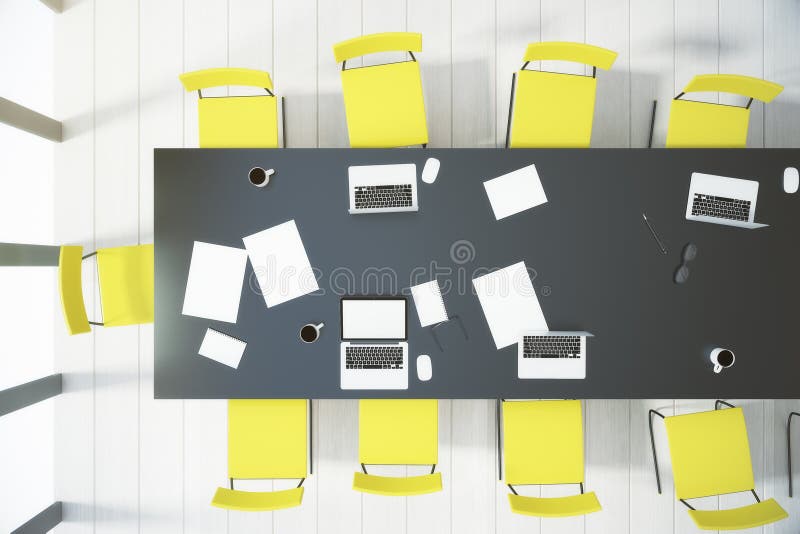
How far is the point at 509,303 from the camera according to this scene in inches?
76.1

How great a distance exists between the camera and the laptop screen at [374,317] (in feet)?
6.32

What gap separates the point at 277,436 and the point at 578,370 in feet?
4.98

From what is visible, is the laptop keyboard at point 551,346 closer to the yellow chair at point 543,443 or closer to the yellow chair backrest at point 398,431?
the yellow chair at point 543,443

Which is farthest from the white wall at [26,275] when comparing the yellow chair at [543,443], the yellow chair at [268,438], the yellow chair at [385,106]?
the yellow chair at [543,443]

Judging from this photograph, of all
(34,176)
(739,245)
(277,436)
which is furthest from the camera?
(34,176)

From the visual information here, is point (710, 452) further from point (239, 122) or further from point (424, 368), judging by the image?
point (239, 122)

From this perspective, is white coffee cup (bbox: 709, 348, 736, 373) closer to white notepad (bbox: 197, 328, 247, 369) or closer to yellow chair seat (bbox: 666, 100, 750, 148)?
yellow chair seat (bbox: 666, 100, 750, 148)

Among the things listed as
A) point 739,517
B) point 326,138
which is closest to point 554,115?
point 326,138

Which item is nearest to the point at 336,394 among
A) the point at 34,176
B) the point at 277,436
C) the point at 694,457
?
the point at 277,436

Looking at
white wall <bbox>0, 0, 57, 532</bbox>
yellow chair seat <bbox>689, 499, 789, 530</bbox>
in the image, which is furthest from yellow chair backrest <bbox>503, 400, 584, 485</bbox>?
white wall <bbox>0, 0, 57, 532</bbox>

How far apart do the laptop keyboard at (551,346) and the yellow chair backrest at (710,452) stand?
0.67m

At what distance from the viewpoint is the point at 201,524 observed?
8.14ft

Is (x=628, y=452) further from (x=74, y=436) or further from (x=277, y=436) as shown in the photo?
(x=74, y=436)

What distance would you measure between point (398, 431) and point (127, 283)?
1.62 metres
